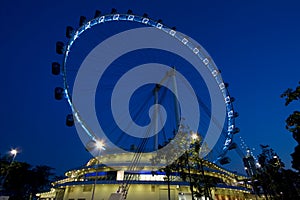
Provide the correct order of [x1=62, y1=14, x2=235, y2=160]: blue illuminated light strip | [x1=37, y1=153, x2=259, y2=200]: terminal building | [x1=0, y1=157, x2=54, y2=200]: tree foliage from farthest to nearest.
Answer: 1. [x1=0, y1=157, x2=54, y2=200]: tree foliage
2. [x1=37, y1=153, x2=259, y2=200]: terminal building
3. [x1=62, y1=14, x2=235, y2=160]: blue illuminated light strip

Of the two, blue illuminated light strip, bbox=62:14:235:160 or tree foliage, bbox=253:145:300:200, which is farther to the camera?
tree foliage, bbox=253:145:300:200

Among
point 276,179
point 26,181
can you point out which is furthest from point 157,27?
point 26,181

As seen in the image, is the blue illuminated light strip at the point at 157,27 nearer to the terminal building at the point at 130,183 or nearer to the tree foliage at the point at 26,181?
the terminal building at the point at 130,183

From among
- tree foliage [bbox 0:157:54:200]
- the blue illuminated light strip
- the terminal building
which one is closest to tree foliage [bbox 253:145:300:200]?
the terminal building

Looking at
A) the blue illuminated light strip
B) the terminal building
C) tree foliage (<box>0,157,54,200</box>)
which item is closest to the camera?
the blue illuminated light strip

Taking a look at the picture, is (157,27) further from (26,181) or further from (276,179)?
(26,181)

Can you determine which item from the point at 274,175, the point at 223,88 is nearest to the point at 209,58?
the point at 223,88

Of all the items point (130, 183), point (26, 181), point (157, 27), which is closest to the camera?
point (130, 183)

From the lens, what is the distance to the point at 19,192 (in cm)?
6228

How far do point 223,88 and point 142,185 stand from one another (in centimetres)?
2286

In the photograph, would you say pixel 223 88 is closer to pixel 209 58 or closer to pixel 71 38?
pixel 209 58

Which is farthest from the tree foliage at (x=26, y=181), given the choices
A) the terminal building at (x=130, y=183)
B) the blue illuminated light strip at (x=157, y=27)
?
the blue illuminated light strip at (x=157, y=27)

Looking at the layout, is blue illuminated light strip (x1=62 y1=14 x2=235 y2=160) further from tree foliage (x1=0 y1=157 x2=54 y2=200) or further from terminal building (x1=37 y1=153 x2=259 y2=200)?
tree foliage (x1=0 y1=157 x2=54 y2=200)

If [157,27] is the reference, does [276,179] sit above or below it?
below
